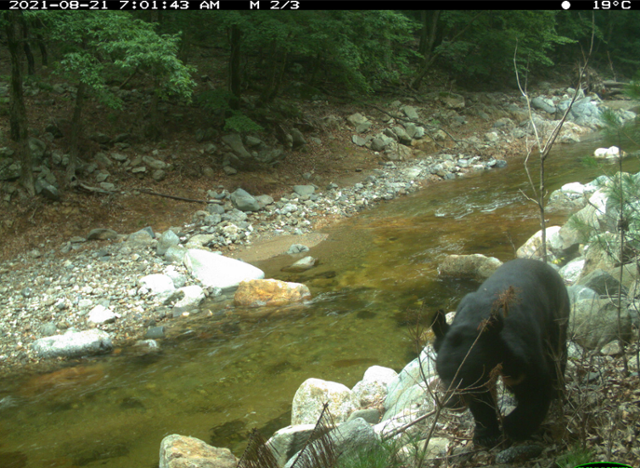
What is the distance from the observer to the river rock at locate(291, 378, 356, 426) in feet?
12.5

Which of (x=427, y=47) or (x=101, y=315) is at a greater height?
(x=427, y=47)

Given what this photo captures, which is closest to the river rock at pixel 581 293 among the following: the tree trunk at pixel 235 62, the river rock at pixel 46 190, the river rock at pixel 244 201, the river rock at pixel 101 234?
the river rock at pixel 244 201

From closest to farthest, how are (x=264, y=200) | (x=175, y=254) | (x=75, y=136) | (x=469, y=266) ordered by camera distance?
(x=469, y=266) → (x=175, y=254) → (x=75, y=136) → (x=264, y=200)

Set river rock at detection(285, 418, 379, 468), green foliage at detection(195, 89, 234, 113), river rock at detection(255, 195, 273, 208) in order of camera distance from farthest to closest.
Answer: green foliage at detection(195, 89, 234, 113)
river rock at detection(255, 195, 273, 208)
river rock at detection(285, 418, 379, 468)

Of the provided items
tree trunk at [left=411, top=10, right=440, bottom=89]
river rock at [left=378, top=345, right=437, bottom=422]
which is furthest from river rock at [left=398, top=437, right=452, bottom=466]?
tree trunk at [left=411, top=10, right=440, bottom=89]

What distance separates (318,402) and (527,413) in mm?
1822

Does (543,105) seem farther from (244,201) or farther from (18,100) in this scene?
(18,100)

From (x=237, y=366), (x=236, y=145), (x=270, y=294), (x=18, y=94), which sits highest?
(x=18, y=94)

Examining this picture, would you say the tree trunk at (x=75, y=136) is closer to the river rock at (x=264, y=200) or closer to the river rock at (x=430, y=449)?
the river rock at (x=264, y=200)

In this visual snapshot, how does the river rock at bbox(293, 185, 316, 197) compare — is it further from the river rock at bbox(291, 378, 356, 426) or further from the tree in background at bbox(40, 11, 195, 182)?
the river rock at bbox(291, 378, 356, 426)

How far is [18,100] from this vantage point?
9828 mm

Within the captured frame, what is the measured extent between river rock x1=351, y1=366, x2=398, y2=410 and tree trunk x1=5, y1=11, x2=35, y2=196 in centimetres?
888

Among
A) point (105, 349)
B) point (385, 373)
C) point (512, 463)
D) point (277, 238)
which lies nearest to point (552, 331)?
point (512, 463)

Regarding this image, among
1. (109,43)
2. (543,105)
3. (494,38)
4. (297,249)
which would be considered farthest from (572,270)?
(494,38)
